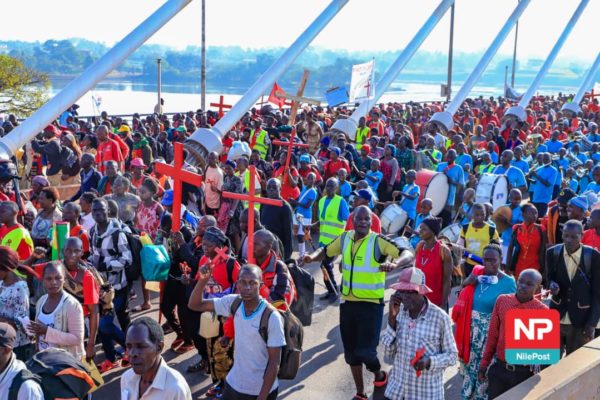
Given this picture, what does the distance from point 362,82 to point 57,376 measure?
17.9m

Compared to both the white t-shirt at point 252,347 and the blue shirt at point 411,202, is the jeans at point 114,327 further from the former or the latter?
the blue shirt at point 411,202

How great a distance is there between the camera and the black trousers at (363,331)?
662cm

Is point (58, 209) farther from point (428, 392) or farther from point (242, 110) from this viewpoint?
point (242, 110)

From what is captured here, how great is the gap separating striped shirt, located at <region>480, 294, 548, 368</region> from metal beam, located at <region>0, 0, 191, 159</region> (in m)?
8.69

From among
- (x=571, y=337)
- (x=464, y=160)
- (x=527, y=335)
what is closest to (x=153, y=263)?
(x=527, y=335)

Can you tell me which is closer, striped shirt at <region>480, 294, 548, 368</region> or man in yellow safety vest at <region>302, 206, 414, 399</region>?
striped shirt at <region>480, 294, 548, 368</region>

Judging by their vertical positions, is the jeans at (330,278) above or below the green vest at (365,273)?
below

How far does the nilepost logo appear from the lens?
5551 millimetres

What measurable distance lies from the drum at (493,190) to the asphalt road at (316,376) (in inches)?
152

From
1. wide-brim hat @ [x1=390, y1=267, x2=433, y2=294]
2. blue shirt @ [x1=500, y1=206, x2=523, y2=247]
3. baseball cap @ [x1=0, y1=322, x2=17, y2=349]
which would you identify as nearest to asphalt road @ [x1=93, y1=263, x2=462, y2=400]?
wide-brim hat @ [x1=390, y1=267, x2=433, y2=294]

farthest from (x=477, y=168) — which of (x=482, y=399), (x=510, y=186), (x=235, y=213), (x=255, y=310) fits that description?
(x=255, y=310)

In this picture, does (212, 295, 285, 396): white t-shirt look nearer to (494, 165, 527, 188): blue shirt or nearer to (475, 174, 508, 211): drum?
(475, 174, 508, 211): drum

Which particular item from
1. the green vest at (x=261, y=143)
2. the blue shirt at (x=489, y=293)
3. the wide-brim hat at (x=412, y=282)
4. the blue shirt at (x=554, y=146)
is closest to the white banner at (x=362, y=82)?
the green vest at (x=261, y=143)

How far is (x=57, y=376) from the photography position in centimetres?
423
